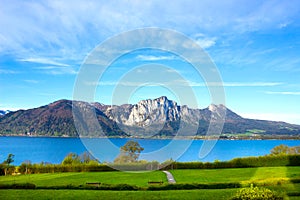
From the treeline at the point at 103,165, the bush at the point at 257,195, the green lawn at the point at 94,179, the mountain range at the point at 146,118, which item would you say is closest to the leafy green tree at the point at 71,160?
the treeline at the point at 103,165

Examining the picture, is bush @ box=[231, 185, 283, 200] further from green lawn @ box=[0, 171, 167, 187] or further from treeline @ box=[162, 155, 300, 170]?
treeline @ box=[162, 155, 300, 170]

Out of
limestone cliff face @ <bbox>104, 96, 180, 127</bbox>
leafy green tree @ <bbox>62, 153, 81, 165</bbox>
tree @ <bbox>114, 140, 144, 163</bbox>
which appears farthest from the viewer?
leafy green tree @ <bbox>62, 153, 81, 165</bbox>

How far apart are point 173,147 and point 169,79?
2.80 m

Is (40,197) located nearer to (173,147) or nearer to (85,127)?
(85,127)

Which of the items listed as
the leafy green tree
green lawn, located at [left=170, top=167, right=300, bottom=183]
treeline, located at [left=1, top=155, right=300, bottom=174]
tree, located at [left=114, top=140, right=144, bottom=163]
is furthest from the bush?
the leafy green tree

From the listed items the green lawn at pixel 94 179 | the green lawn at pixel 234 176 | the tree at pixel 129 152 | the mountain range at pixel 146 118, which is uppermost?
the mountain range at pixel 146 118

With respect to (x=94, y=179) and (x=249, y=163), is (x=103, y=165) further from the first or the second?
(x=249, y=163)

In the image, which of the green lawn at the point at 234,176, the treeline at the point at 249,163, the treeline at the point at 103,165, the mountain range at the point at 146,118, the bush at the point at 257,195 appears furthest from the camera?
the treeline at the point at 249,163

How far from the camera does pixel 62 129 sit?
138875 mm

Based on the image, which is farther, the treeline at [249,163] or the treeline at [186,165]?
the treeline at [249,163]

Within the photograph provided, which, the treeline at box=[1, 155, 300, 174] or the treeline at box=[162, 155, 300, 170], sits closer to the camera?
the treeline at box=[1, 155, 300, 174]

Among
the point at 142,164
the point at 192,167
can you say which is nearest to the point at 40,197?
the point at 142,164

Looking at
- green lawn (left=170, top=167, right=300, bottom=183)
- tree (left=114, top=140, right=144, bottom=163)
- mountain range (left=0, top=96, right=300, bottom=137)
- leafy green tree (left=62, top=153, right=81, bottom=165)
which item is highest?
mountain range (left=0, top=96, right=300, bottom=137)

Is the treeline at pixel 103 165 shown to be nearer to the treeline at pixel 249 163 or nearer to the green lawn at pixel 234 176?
the treeline at pixel 249 163
